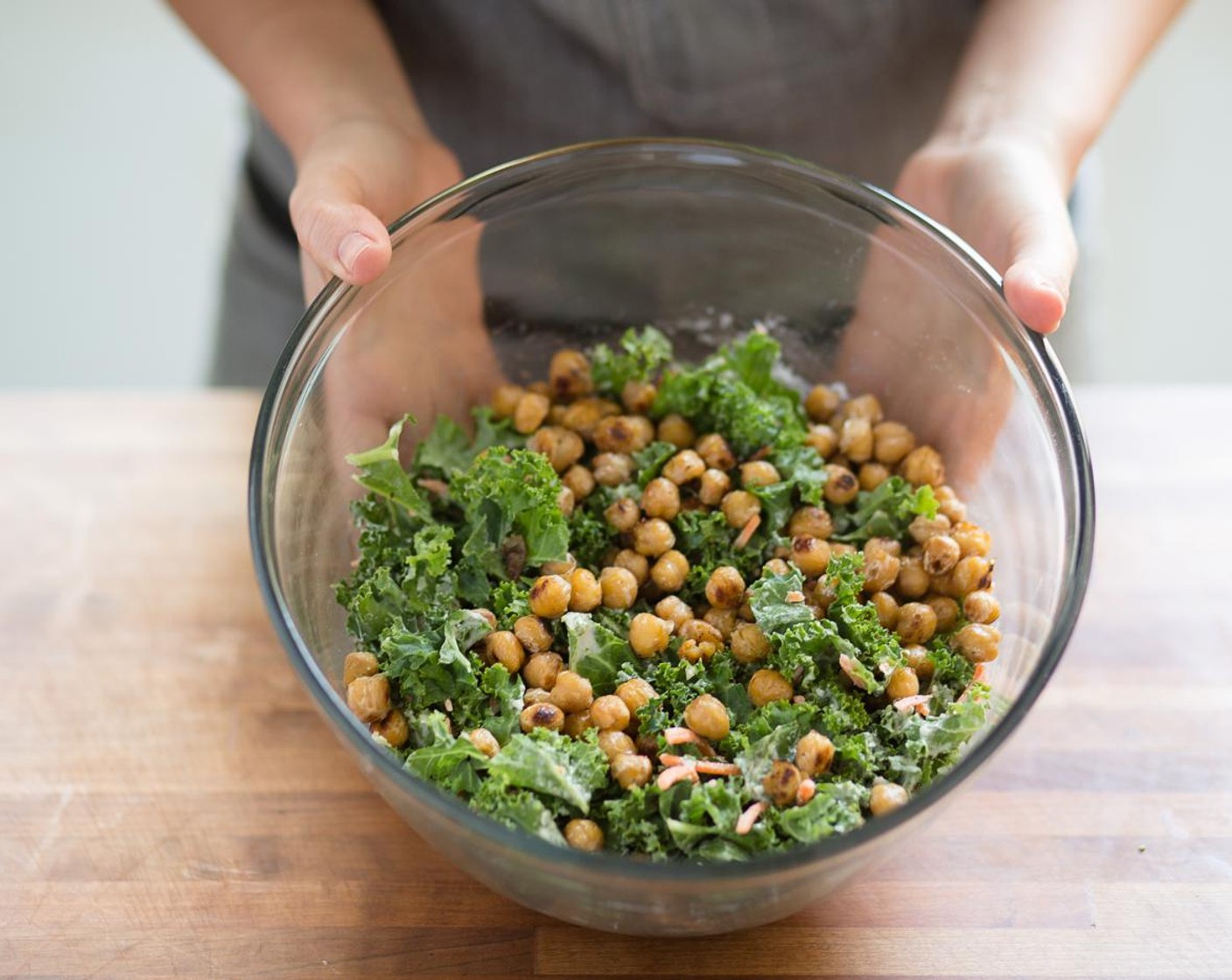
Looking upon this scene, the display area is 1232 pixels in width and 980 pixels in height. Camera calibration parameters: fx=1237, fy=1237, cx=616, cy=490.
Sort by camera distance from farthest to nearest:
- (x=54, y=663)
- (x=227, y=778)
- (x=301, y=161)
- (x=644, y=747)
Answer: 1. (x=301, y=161)
2. (x=54, y=663)
3. (x=227, y=778)
4. (x=644, y=747)

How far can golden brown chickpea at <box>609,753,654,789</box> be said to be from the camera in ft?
4.00

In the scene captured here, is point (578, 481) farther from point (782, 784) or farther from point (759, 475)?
point (782, 784)

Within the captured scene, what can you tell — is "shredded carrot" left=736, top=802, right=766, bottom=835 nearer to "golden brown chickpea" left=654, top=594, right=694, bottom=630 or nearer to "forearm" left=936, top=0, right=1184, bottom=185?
"golden brown chickpea" left=654, top=594, right=694, bottom=630

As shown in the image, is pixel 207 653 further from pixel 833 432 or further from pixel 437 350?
pixel 833 432

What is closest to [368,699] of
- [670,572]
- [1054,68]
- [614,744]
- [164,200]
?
[614,744]

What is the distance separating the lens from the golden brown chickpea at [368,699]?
1.27 metres

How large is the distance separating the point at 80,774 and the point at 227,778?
18 cm

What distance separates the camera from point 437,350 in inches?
63.6

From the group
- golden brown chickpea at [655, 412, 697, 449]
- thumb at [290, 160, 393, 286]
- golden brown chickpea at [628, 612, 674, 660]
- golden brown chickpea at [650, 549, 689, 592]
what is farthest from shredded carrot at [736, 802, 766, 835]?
thumb at [290, 160, 393, 286]

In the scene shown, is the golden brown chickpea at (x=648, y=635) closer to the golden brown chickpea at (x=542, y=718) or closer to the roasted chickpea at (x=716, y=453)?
the golden brown chickpea at (x=542, y=718)

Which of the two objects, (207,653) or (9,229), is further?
(9,229)

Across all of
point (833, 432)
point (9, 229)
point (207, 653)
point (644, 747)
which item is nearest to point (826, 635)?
point (644, 747)

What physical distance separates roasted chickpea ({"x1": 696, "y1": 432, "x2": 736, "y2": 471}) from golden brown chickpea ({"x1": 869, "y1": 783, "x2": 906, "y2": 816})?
0.48 meters

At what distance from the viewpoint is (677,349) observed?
1.75 meters
